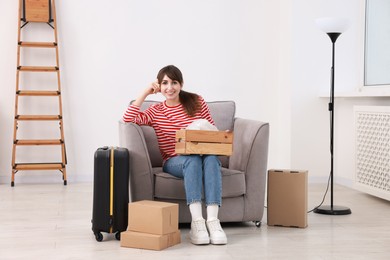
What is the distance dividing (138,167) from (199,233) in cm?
57

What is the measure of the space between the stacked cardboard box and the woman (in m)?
0.14

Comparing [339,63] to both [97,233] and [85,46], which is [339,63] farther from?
[97,233]

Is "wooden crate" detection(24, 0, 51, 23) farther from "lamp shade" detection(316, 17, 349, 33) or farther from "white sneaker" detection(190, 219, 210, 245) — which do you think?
"white sneaker" detection(190, 219, 210, 245)

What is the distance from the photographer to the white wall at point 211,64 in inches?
245

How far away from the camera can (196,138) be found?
3.83 metres

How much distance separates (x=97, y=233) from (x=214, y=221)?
66 centimetres

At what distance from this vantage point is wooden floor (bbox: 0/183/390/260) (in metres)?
3.47

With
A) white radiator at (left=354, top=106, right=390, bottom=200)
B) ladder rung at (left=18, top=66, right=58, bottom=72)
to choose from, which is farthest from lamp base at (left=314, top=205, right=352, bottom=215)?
ladder rung at (left=18, top=66, right=58, bottom=72)

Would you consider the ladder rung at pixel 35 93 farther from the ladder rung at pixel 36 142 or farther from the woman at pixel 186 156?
the woman at pixel 186 156

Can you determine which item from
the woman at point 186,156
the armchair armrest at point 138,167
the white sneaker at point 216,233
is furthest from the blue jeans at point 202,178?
the armchair armrest at point 138,167

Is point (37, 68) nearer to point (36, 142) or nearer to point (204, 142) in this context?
point (36, 142)

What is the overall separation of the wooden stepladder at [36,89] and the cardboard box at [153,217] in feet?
8.56

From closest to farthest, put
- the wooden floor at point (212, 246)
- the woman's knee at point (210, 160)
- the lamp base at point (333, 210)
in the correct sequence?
the wooden floor at point (212, 246)
the woman's knee at point (210, 160)
the lamp base at point (333, 210)

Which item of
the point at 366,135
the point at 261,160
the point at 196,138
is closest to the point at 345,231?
the point at 261,160
